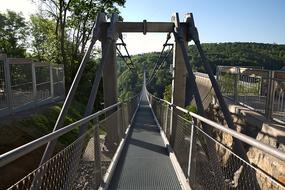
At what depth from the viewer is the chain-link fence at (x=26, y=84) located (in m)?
7.52

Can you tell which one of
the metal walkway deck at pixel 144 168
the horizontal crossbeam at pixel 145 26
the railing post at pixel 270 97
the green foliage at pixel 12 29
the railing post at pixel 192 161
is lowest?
the metal walkway deck at pixel 144 168

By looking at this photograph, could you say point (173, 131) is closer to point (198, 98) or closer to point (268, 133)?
point (198, 98)

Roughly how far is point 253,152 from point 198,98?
1911mm

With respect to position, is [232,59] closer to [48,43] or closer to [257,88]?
[48,43]

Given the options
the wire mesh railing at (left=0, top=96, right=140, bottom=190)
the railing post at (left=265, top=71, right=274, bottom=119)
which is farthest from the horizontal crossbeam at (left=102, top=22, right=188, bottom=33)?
the wire mesh railing at (left=0, top=96, right=140, bottom=190)

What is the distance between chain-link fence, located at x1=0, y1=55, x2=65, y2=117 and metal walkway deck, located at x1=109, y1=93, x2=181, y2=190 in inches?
134

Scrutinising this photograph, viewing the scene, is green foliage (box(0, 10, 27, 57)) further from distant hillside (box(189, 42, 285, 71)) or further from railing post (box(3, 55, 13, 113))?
→ railing post (box(3, 55, 13, 113))

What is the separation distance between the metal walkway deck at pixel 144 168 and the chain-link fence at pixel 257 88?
2358mm

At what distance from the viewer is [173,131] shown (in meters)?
5.83

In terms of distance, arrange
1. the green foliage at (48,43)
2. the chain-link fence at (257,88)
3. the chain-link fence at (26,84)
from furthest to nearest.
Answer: the green foliage at (48,43) → the chain-link fence at (26,84) → the chain-link fence at (257,88)

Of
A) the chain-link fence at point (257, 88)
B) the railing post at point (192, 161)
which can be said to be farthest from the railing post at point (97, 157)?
the chain-link fence at point (257, 88)

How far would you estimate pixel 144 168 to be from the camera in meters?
4.64

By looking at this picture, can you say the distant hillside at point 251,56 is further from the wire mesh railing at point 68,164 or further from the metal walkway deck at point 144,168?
the wire mesh railing at point 68,164

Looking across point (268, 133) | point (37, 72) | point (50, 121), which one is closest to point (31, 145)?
point (268, 133)
